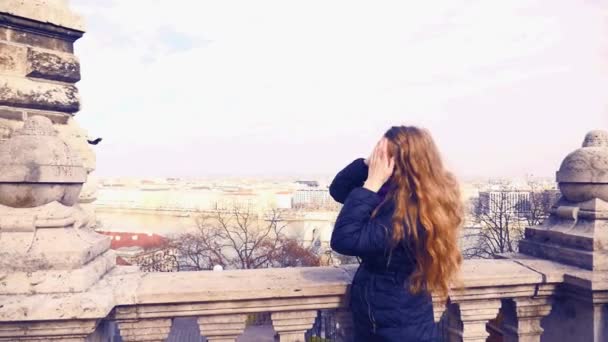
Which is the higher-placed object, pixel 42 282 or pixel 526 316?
pixel 42 282

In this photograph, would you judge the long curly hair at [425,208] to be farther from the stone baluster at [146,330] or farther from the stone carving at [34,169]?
the stone carving at [34,169]

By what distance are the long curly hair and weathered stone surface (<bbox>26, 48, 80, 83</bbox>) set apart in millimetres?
3235

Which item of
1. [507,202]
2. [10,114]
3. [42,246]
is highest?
[10,114]

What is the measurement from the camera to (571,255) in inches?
118

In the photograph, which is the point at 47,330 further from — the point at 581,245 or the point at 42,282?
the point at 581,245

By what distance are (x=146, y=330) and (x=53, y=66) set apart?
2731 millimetres

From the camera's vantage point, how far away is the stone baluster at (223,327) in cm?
256

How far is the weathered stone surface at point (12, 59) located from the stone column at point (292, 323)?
310 centimetres

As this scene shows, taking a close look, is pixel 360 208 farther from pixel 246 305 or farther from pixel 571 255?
pixel 571 255

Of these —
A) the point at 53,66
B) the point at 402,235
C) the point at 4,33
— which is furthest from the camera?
the point at 53,66

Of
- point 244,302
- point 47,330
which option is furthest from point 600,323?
point 47,330

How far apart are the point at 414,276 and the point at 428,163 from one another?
21.2 inches

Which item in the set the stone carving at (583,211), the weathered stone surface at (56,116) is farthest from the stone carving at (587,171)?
the weathered stone surface at (56,116)

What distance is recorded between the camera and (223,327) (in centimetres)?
259
